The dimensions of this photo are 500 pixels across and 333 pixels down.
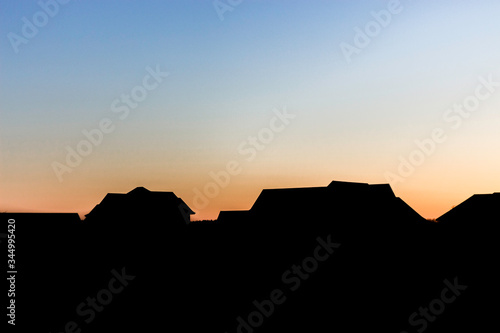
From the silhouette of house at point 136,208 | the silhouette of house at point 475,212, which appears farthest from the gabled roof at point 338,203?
the silhouette of house at point 136,208

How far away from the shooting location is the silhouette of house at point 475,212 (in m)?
35.2

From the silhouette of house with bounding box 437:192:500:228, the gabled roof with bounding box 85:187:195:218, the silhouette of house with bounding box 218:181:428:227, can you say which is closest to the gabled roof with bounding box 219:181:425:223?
the silhouette of house with bounding box 218:181:428:227

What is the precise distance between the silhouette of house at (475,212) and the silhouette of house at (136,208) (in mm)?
24638

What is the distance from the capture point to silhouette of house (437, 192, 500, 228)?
3525 centimetres

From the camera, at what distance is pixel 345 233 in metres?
27.9

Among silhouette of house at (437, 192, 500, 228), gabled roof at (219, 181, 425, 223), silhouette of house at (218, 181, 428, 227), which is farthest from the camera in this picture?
silhouette of house at (437, 192, 500, 228)

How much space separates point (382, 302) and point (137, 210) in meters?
25.6

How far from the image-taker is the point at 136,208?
42.0 metres

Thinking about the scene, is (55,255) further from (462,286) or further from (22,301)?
(462,286)

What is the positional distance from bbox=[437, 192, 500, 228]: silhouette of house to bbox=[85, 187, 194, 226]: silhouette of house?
80.8 ft

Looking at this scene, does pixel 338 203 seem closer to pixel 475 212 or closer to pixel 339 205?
pixel 339 205

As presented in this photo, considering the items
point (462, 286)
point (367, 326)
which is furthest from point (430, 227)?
point (367, 326)

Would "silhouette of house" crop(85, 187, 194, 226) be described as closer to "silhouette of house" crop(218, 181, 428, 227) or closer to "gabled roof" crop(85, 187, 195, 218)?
"gabled roof" crop(85, 187, 195, 218)

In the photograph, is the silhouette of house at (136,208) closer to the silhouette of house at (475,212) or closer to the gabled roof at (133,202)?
the gabled roof at (133,202)
